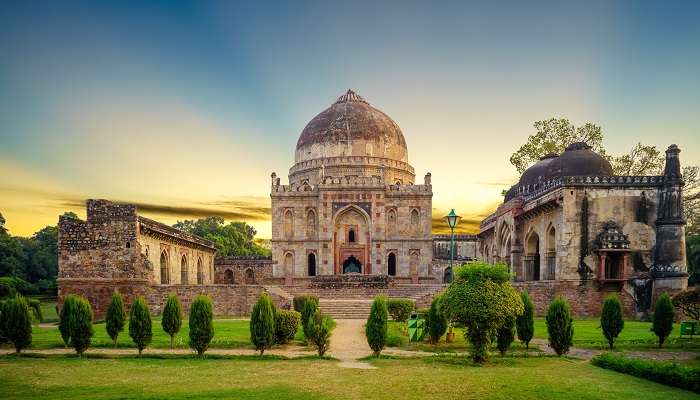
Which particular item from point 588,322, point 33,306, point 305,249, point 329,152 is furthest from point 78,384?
point 329,152

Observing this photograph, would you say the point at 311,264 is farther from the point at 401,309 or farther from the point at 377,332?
the point at 377,332

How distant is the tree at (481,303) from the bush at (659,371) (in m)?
2.10

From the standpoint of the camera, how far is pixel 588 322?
22.5 m

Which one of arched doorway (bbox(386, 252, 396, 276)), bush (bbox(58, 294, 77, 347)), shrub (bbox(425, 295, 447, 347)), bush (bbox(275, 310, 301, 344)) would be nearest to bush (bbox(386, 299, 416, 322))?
shrub (bbox(425, 295, 447, 347))

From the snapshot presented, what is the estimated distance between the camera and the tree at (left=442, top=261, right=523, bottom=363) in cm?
1200

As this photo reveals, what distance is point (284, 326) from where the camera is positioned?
1522 cm

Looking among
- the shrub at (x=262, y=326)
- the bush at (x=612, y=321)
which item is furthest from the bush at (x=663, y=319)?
the shrub at (x=262, y=326)

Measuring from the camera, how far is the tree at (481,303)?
39.4ft

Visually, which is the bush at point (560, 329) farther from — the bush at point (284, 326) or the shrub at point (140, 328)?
the shrub at point (140, 328)

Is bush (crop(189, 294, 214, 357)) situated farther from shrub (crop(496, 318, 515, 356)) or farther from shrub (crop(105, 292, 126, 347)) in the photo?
shrub (crop(496, 318, 515, 356))

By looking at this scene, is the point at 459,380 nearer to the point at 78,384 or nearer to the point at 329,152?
the point at 78,384

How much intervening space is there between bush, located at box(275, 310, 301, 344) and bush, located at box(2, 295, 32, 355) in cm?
595

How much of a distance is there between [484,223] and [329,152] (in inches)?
490

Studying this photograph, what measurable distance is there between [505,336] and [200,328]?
708 cm
